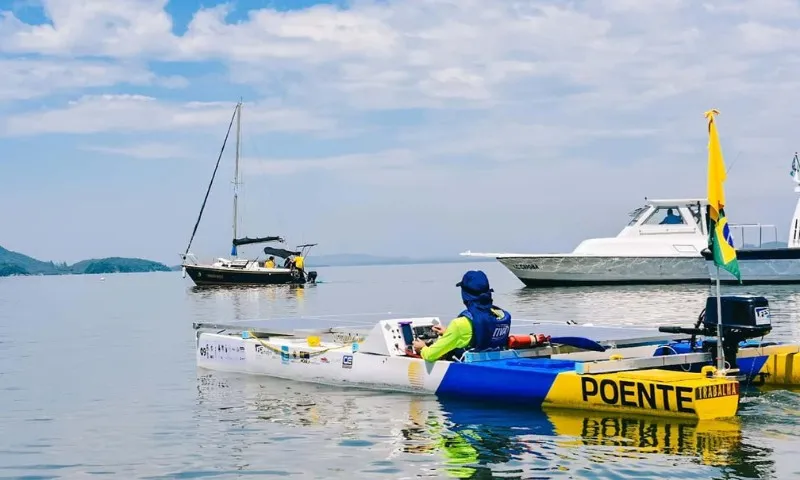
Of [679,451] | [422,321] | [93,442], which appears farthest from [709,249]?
[93,442]

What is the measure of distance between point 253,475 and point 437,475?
1890 mm

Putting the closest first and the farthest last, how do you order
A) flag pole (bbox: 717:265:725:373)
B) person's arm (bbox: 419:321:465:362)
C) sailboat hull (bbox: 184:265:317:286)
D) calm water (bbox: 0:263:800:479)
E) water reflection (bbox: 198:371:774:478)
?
water reflection (bbox: 198:371:774:478)
calm water (bbox: 0:263:800:479)
flag pole (bbox: 717:265:725:373)
person's arm (bbox: 419:321:465:362)
sailboat hull (bbox: 184:265:317:286)

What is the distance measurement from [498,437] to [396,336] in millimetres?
4042

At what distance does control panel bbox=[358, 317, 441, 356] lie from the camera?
15.2m

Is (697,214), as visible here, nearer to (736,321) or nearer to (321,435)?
(736,321)

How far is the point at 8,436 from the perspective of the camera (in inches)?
510

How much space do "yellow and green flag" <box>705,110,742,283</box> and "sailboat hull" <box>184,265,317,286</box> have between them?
205ft

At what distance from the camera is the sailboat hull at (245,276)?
2904 inches

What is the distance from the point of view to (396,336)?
15359 mm

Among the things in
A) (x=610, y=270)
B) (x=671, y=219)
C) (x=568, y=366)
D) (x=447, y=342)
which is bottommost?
(x=568, y=366)

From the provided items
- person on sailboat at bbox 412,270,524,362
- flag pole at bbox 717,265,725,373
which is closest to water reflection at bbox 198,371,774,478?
person on sailboat at bbox 412,270,524,362

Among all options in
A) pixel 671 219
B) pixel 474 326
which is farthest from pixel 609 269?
pixel 474 326

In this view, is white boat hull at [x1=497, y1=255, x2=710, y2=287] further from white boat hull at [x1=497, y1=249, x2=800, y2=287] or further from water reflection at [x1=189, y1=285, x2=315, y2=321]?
water reflection at [x1=189, y1=285, x2=315, y2=321]

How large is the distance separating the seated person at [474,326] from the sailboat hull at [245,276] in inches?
2368
